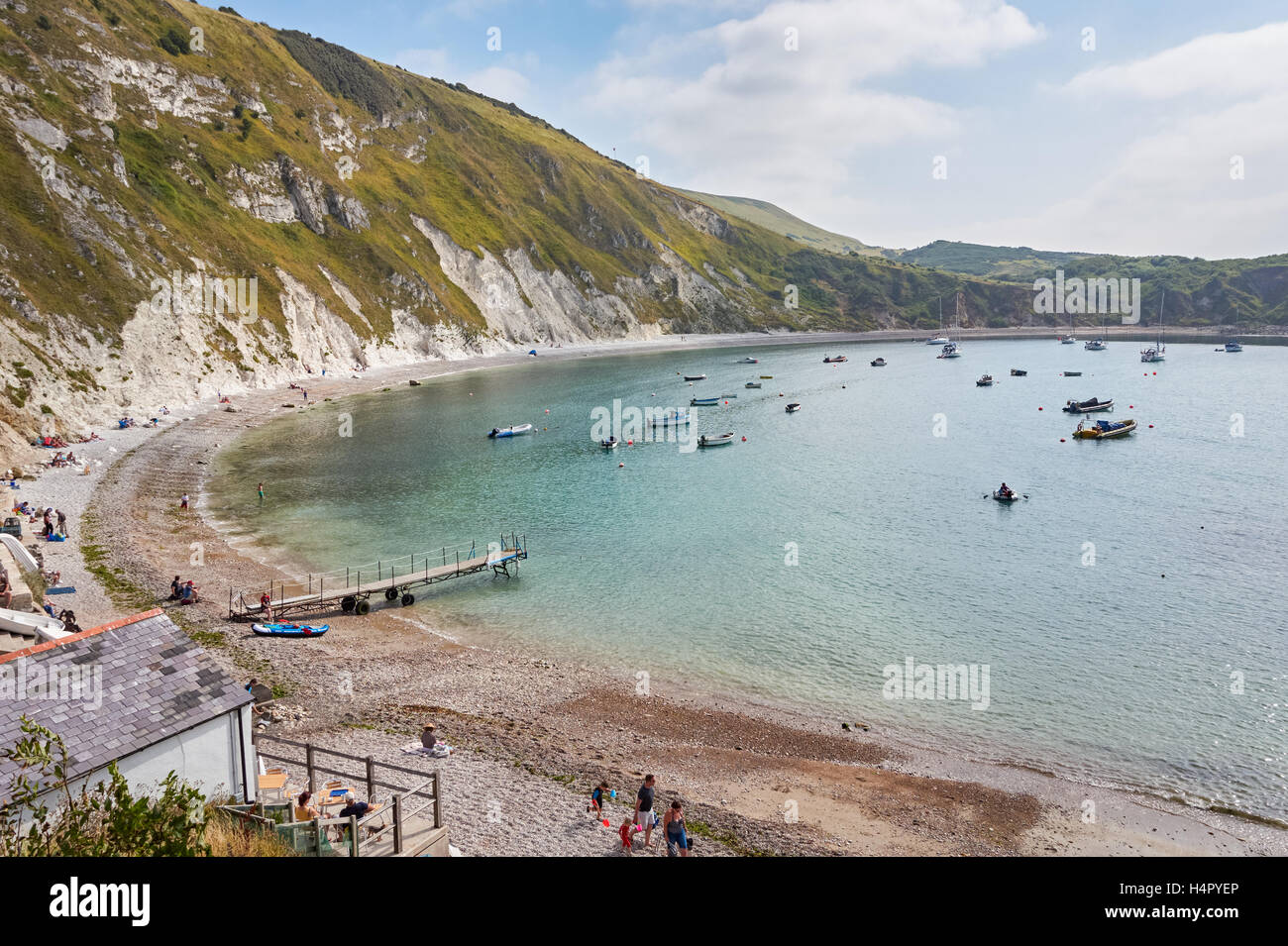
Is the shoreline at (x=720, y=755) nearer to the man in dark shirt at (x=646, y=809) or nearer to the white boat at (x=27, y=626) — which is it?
the man in dark shirt at (x=646, y=809)

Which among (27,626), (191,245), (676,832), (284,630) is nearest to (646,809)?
(676,832)

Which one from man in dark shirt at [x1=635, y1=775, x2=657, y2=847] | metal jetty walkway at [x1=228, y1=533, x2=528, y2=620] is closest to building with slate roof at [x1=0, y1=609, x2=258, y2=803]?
man in dark shirt at [x1=635, y1=775, x2=657, y2=847]

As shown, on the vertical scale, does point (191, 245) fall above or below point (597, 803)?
above

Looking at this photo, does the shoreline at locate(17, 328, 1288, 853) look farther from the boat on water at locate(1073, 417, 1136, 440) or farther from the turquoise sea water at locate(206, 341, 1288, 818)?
the boat on water at locate(1073, 417, 1136, 440)

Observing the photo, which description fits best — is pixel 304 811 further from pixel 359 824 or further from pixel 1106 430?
pixel 1106 430

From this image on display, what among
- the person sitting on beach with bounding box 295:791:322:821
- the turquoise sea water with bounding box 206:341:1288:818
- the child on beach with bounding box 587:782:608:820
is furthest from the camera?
the turquoise sea water with bounding box 206:341:1288:818
